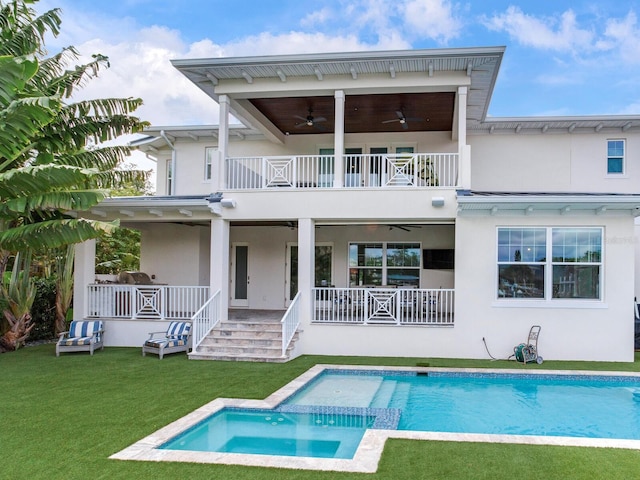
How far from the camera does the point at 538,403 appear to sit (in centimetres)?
947

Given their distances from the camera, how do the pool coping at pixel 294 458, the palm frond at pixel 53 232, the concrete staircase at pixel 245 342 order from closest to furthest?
the pool coping at pixel 294 458 → the palm frond at pixel 53 232 → the concrete staircase at pixel 245 342

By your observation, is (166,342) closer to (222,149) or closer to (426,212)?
(222,149)

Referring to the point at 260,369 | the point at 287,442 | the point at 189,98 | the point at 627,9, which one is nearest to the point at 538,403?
the point at 287,442

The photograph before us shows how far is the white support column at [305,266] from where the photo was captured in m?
13.8

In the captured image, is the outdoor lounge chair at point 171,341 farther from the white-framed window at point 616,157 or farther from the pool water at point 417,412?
the white-framed window at point 616,157

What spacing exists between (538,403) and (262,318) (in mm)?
8100

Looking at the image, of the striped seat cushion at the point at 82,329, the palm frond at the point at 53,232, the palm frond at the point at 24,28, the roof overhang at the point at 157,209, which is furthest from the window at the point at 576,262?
the palm frond at the point at 24,28

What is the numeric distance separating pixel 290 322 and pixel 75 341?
563 centimetres

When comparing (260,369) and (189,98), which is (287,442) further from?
(189,98)

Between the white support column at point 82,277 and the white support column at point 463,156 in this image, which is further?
the white support column at point 82,277

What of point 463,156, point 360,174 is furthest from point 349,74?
point 463,156

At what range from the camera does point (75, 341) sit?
43.4ft

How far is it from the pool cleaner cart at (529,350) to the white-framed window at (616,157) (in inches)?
293

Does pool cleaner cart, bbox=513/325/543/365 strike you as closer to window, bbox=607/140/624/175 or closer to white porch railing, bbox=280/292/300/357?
white porch railing, bbox=280/292/300/357
